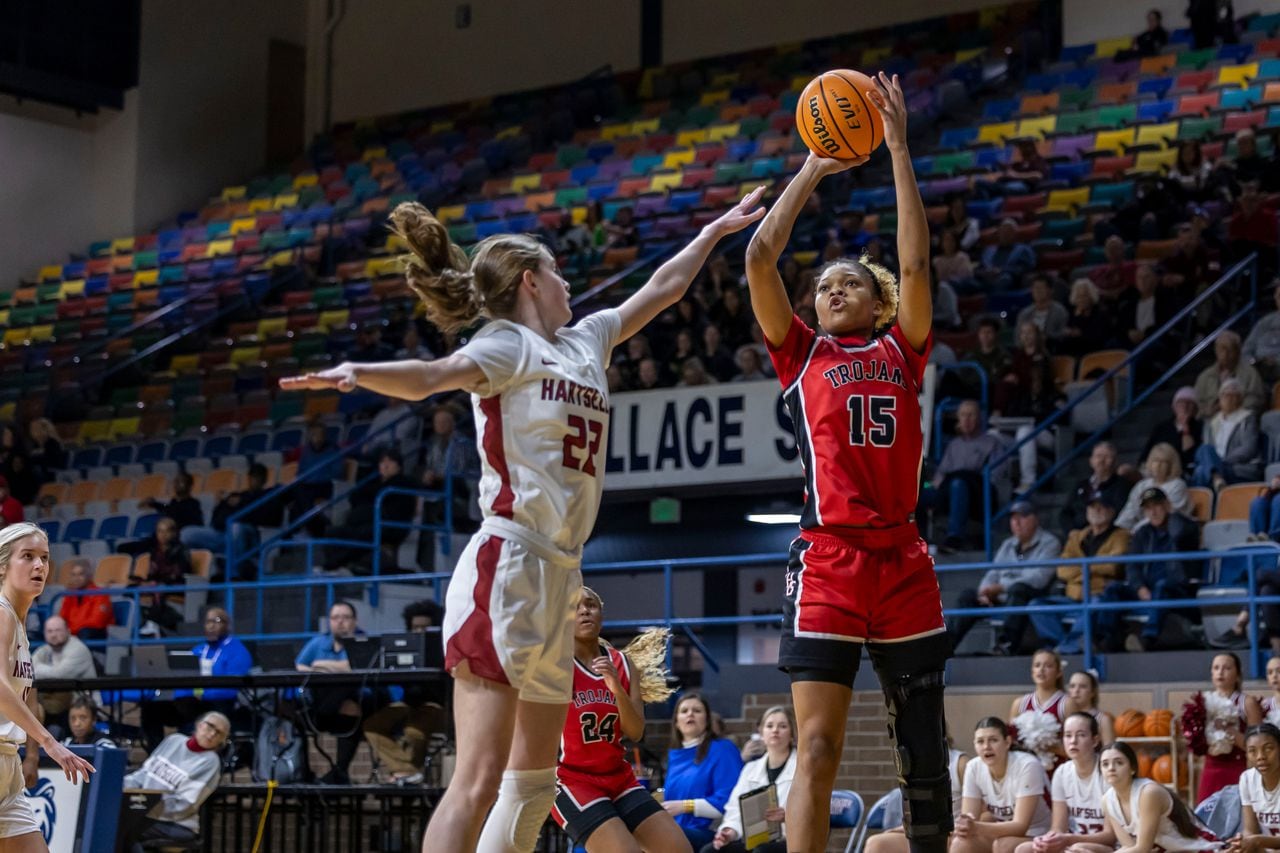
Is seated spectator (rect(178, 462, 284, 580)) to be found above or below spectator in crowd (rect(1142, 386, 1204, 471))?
below

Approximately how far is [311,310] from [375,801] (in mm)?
9452

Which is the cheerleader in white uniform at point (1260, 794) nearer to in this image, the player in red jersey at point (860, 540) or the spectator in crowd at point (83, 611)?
the player in red jersey at point (860, 540)

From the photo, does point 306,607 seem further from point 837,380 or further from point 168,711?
point 837,380

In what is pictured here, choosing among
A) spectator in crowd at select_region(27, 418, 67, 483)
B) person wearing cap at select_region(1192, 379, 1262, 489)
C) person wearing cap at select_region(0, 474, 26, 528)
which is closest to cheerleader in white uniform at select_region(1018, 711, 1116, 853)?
person wearing cap at select_region(1192, 379, 1262, 489)

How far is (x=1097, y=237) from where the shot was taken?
15.9 m

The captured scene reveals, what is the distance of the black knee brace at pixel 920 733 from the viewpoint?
5.18m

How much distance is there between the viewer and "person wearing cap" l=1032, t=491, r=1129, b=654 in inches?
449

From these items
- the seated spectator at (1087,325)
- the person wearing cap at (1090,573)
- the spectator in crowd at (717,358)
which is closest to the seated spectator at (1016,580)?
the person wearing cap at (1090,573)

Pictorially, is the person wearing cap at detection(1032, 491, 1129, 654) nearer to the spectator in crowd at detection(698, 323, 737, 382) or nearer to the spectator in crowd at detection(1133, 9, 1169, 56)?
the spectator in crowd at detection(698, 323, 737, 382)

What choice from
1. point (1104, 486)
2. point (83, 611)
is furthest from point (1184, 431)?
point (83, 611)

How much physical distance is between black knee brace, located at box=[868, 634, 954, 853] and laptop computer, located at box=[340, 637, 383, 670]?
642 cm

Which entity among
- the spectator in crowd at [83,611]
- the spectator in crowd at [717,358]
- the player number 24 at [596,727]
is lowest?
the player number 24 at [596,727]

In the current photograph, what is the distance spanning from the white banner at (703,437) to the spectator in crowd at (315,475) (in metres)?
3.18

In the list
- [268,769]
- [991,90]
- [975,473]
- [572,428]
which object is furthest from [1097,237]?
[572,428]
